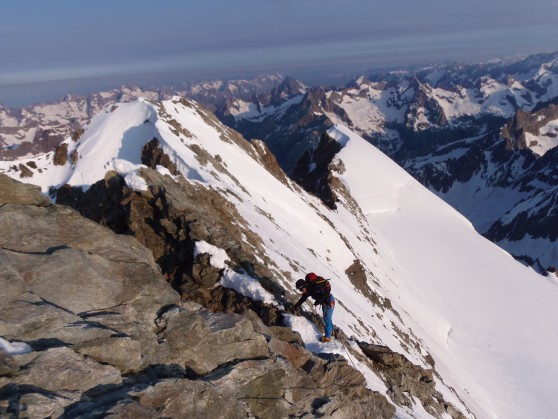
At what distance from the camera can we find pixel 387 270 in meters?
55.0

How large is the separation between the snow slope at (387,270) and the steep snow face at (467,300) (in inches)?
7.3

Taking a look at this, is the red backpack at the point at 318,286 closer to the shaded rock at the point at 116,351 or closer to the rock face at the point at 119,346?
the rock face at the point at 119,346

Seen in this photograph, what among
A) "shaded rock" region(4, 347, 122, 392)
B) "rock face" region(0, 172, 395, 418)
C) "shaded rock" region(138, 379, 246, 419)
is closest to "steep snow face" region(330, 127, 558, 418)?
"rock face" region(0, 172, 395, 418)

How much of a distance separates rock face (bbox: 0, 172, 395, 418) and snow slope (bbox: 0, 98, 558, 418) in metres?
4.91

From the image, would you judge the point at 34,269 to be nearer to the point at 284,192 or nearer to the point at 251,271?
the point at 251,271

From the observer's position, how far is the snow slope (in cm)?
3116

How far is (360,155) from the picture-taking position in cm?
9781

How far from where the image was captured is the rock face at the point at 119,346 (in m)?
8.27

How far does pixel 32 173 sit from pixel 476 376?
50.0m

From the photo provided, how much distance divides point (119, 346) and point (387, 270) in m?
48.8

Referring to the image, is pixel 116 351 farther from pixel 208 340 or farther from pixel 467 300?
pixel 467 300

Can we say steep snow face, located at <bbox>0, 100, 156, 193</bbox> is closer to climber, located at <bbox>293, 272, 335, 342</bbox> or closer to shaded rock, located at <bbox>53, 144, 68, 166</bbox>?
shaded rock, located at <bbox>53, 144, 68, 166</bbox>

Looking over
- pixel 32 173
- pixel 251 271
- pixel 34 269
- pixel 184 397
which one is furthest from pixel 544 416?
pixel 32 173

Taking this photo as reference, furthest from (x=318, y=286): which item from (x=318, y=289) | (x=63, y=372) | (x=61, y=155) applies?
(x=61, y=155)
